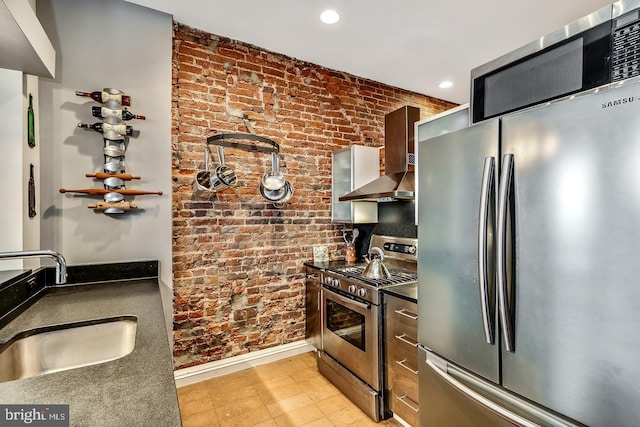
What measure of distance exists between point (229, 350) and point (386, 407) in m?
1.44

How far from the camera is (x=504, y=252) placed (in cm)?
119

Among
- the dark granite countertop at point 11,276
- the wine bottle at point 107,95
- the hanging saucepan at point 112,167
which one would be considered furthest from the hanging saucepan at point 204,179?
the dark granite countertop at point 11,276

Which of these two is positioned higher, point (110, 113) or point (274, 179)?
point (110, 113)

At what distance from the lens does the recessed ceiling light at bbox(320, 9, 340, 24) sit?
2.34 metres

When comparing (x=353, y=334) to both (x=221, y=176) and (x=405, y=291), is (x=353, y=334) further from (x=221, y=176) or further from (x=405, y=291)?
(x=221, y=176)

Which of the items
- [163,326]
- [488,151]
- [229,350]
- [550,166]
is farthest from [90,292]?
[550,166]

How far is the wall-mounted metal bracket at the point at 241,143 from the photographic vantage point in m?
2.45

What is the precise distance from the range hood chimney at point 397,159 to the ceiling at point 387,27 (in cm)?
Result: 68

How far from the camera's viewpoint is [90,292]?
1.84 meters

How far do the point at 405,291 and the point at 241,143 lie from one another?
6.29ft

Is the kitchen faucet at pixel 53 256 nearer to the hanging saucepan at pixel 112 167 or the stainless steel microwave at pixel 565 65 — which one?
the hanging saucepan at pixel 112 167

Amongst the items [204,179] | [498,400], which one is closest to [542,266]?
[498,400]

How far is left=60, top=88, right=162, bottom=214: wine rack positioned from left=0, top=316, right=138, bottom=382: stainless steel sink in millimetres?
940

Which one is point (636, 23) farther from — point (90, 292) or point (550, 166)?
point (90, 292)
